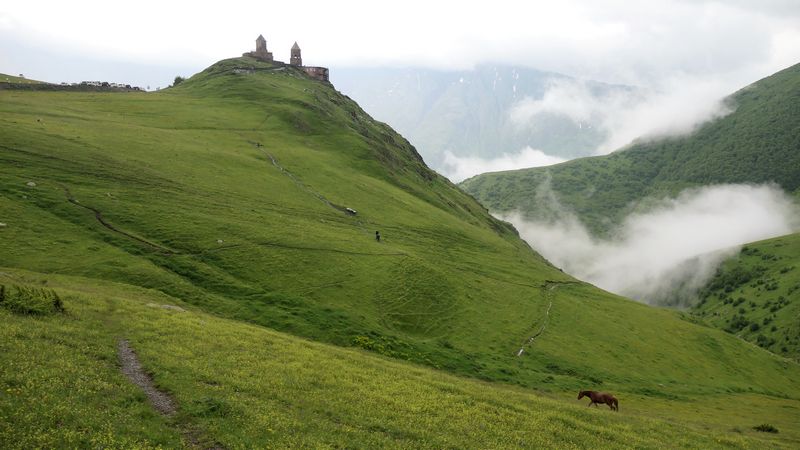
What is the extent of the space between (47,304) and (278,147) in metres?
83.3

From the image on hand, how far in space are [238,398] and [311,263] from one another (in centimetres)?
3585

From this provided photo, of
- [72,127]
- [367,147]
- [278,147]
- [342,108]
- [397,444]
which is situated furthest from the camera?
[342,108]

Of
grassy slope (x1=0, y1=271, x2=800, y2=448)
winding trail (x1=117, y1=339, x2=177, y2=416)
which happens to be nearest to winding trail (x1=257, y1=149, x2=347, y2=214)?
grassy slope (x1=0, y1=271, x2=800, y2=448)

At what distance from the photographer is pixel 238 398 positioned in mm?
24859

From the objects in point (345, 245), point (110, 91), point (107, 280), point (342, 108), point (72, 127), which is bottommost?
point (107, 280)

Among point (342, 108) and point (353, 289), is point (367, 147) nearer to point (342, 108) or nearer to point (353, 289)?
point (342, 108)

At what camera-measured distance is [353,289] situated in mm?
58500

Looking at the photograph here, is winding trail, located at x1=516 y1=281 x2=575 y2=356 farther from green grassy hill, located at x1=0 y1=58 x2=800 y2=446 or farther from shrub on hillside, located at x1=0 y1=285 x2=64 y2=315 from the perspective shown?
shrub on hillside, located at x1=0 y1=285 x2=64 y2=315

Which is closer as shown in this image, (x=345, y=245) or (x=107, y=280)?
(x=107, y=280)

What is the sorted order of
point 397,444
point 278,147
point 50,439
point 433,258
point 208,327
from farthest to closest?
1. point 278,147
2. point 433,258
3. point 208,327
4. point 397,444
5. point 50,439

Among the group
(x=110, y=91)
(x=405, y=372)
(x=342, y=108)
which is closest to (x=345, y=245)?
(x=405, y=372)

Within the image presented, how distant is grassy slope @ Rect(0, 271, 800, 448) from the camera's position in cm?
2050

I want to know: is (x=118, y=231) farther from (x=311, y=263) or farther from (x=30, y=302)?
(x=30, y=302)

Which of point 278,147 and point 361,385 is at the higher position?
point 278,147
